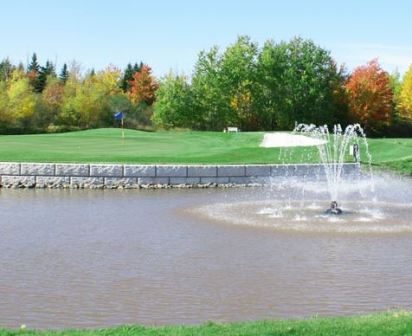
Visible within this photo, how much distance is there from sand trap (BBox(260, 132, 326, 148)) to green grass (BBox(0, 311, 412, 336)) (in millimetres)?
21424

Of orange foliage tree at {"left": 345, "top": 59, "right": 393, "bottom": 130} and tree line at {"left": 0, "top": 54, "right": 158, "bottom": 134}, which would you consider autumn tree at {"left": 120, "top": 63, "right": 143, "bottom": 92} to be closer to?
tree line at {"left": 0, "top": 54, "right": 158, "bottom": 134}

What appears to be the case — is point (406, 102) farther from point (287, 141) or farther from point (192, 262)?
point (192, 262)

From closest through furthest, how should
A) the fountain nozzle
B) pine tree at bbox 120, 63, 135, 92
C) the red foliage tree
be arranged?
the fountain nozzle → the red foliage tree → pine tree at bbox 120, 63, 135, 92

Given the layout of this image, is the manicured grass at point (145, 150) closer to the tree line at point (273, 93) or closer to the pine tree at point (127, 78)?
the tree line at point (273, 93)

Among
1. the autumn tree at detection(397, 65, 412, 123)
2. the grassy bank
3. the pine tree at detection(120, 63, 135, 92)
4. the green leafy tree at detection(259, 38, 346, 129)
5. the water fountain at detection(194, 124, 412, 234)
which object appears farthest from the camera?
the pine tree at detection(120, 63, 135, 92)

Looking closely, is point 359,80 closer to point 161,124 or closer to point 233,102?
point 233,102

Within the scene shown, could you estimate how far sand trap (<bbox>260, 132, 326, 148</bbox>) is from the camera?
29.1 metres

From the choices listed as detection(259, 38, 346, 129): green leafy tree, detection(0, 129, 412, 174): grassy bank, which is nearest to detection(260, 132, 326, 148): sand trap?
detection(0, 129, 412, 174): grassy bank

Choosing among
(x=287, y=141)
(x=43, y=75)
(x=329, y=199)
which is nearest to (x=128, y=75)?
(x=43, y=75)

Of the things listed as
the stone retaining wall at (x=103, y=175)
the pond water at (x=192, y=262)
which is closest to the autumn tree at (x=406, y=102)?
the stone retaining wall at (x=103, y=175)

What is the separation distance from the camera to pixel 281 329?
21.6ft

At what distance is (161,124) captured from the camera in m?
60.3

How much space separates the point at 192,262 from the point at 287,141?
68.1 ft

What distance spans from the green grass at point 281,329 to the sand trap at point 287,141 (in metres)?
21.4
